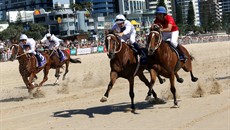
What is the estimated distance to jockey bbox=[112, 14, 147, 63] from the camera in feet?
38.3

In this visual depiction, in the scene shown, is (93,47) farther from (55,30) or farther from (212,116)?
(55,30)

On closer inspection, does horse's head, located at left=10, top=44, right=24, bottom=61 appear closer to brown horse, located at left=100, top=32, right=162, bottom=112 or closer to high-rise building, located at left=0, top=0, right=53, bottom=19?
brown horse, located at left=100, top=32, right=162, bottom=112

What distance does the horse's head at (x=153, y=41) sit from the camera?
11.0 m

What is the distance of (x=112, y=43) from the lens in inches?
433

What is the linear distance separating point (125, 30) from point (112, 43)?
929 mm

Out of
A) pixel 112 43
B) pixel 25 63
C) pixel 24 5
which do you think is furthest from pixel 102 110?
pixel 24 5

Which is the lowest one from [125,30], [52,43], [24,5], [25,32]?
[25,32]

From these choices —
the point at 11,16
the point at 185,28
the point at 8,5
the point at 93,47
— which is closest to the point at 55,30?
the point at 11,16

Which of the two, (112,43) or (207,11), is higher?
(112,43)

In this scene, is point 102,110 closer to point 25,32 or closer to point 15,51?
point 15,51

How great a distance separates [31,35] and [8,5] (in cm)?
9004

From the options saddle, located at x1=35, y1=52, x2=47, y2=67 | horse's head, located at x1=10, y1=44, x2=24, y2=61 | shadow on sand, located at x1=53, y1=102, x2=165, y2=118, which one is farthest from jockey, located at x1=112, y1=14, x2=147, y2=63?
saddle, located at x1=35, y1=52, x2=47, y2=67

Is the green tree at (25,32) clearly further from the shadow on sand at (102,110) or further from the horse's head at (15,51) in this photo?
the shadow on sand at (102,110)

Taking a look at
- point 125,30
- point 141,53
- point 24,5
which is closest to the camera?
point 125,30
